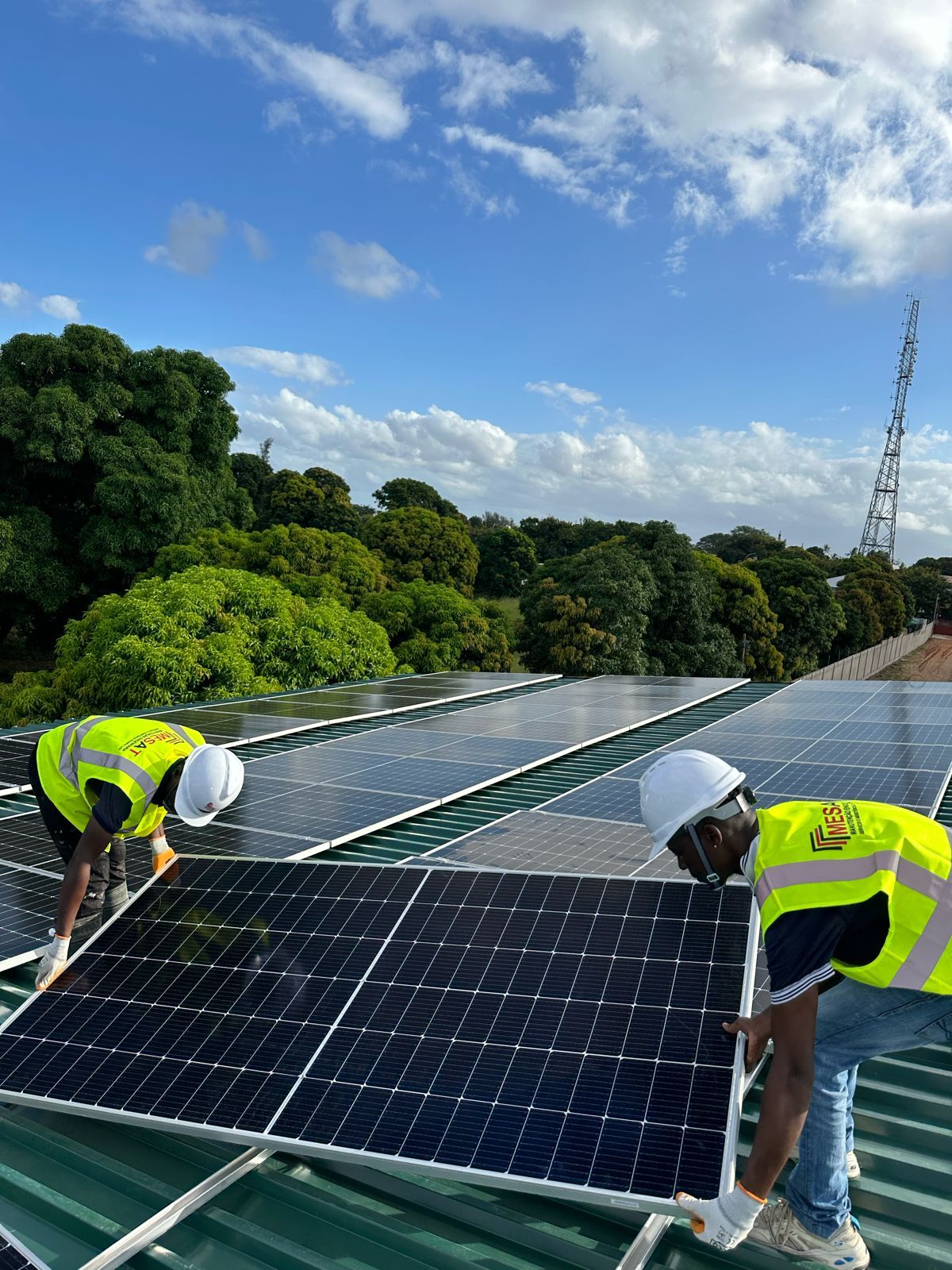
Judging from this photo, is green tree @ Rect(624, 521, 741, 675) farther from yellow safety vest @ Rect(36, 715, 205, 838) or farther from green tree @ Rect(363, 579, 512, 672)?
yellow safety vest @ Rect(36, 715, 205, 838)

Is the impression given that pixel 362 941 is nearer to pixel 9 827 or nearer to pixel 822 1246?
pixel 822 1246

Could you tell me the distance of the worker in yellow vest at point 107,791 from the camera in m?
5.24

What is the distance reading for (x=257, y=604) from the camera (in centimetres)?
2416

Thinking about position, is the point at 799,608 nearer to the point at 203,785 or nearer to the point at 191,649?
the point at 191,649

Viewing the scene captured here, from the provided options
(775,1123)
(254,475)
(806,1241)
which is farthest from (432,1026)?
(254,475)

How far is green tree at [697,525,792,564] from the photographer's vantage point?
344 ft

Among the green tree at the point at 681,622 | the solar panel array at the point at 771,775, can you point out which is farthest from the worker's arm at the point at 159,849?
the green tree at the point at 681,622

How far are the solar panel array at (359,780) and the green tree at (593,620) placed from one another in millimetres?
20226

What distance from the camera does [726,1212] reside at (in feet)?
10.2

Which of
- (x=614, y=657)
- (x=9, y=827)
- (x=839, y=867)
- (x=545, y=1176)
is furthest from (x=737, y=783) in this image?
(x=614, y=657)

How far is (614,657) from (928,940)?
34.9 m

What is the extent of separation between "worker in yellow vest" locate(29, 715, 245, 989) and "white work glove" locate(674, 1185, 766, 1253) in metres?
3.75

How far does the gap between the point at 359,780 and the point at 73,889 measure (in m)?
4.89

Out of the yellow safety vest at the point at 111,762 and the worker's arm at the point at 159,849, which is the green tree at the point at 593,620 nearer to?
the worker's arm at the point at 159,849
